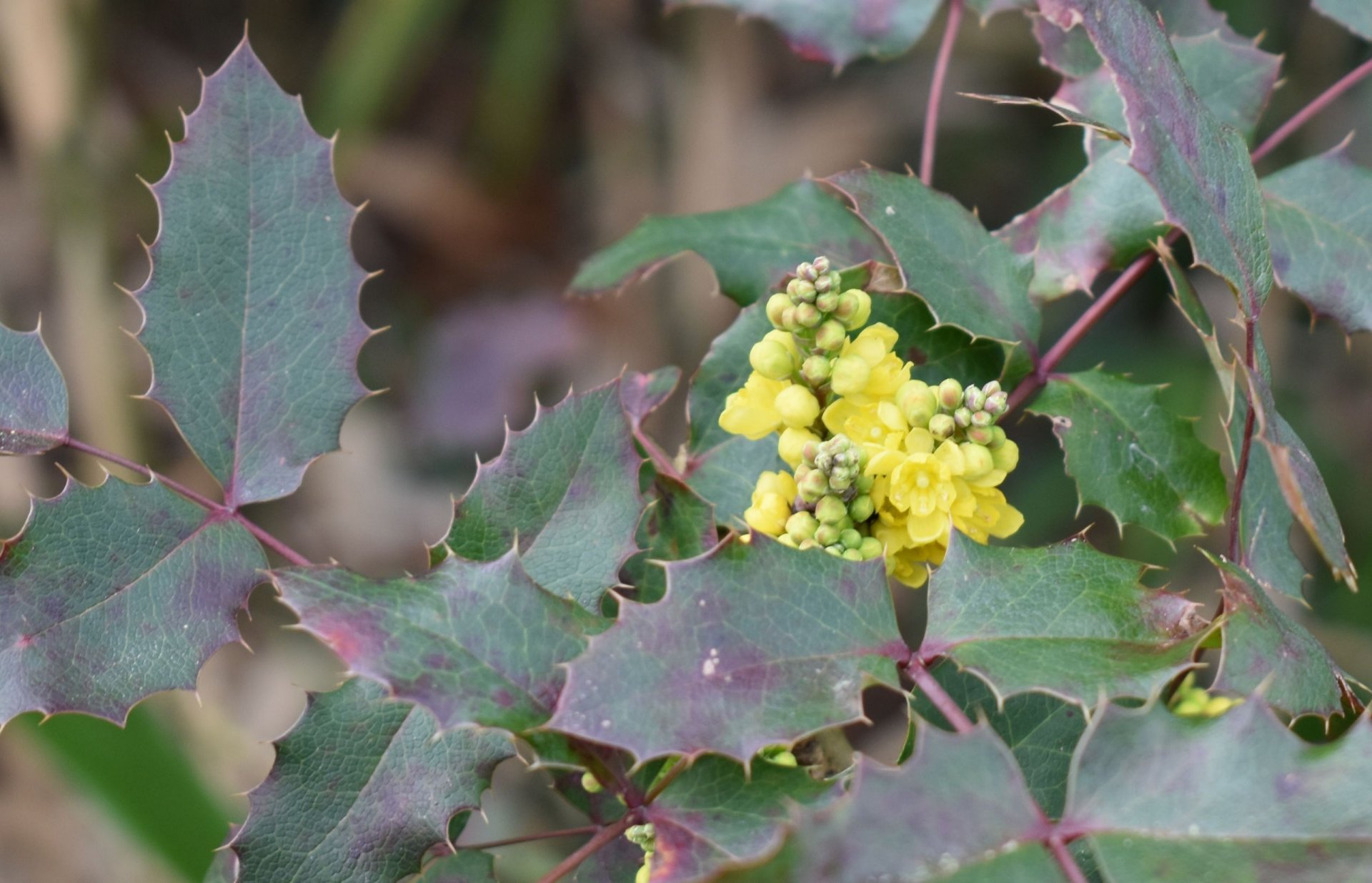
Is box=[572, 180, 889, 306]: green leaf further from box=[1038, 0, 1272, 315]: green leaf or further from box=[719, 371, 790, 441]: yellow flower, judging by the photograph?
Answer: box=[1038, 0, 1272, 315]: green leaf

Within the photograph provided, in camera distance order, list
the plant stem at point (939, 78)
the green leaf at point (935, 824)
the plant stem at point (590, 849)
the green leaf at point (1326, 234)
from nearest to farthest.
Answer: the green leaf at point (935, 824)
the plant stem at point (590, 849)
the green leaf at point (1326, 234)
the plant stem at point (939, 78)

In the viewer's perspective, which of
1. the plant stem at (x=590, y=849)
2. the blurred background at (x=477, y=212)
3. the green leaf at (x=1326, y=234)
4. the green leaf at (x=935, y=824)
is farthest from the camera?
the blurred background at (x=477, y=212)

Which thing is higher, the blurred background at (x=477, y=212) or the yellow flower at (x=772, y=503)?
the yellow flower at (x=772, y=503)

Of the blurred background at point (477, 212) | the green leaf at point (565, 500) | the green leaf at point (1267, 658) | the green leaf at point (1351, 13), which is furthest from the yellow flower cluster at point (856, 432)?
the blurred background at point (477, 212)

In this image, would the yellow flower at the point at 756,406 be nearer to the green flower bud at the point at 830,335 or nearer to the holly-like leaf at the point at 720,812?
the green flower bud at the point at 830,335

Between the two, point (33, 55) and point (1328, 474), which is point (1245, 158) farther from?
point (33, 55)

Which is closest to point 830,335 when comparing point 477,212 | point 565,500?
point 565,500
